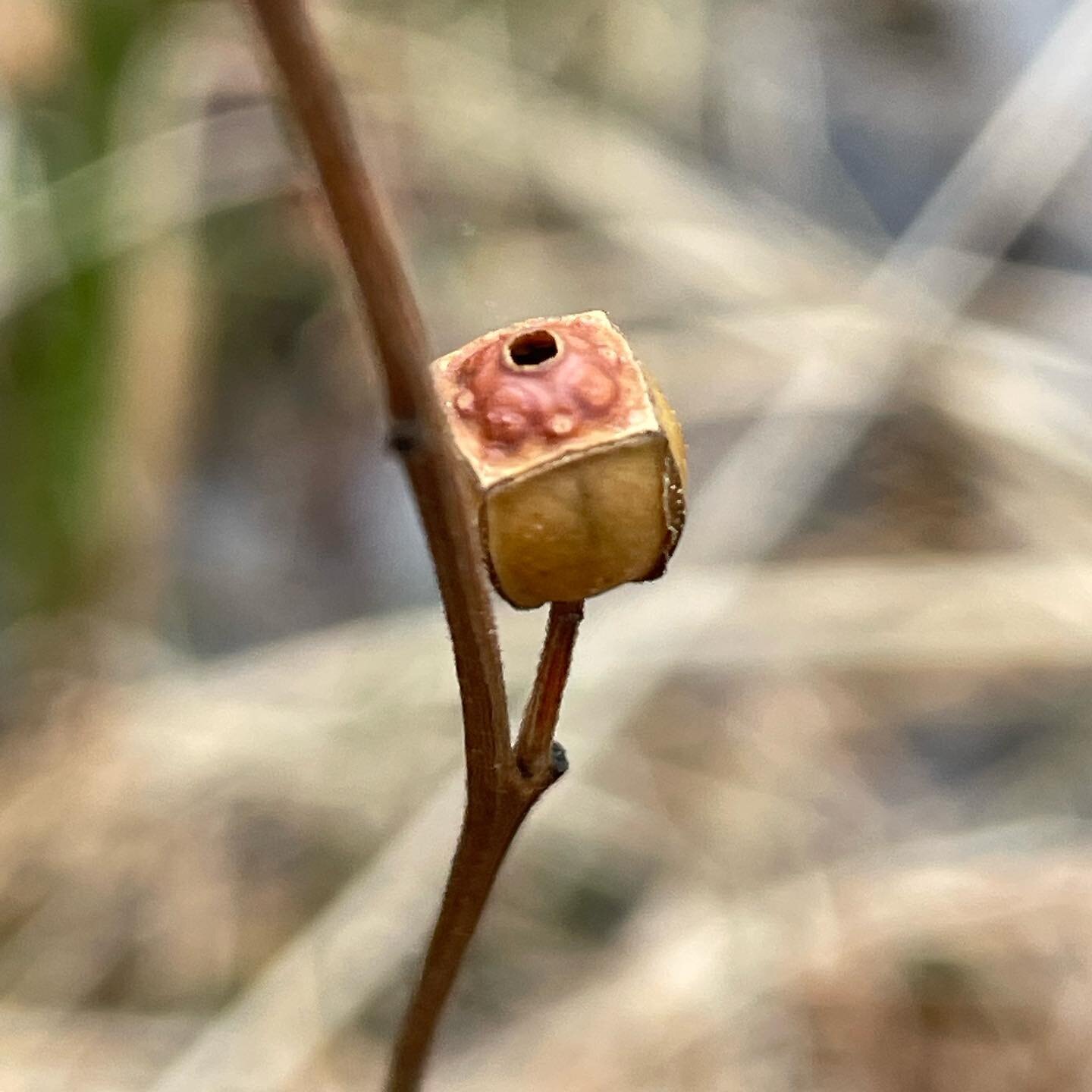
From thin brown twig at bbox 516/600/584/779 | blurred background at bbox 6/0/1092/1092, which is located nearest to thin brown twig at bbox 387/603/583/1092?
thin brown twig at bbox 516/600/584/779

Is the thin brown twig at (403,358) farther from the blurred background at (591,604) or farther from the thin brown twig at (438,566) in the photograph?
the blurred background at (591,604)

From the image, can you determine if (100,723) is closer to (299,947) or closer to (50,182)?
(299,947)

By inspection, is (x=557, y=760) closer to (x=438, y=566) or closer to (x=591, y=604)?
(x=438, y=566)

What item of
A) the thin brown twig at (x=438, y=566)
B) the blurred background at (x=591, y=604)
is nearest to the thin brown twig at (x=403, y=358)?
the thin brown twig at (x=438, y=566)

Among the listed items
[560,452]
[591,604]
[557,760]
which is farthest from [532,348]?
[591,604]

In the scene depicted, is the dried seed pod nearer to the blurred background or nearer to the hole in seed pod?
the hole in seed pod

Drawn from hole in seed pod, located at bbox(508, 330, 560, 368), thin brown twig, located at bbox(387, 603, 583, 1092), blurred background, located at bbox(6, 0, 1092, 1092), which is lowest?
blurred background, located at bbox(6, 0, 1092, 1092)
